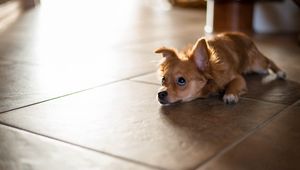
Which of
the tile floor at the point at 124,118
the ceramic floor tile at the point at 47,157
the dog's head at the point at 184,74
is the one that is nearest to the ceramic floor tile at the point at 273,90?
the tile floor at the point at 124,118

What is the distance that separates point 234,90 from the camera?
1.58m

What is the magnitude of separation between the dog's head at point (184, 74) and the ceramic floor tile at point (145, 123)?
4cm

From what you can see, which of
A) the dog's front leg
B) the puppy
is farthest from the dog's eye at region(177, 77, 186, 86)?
the dog's front leg

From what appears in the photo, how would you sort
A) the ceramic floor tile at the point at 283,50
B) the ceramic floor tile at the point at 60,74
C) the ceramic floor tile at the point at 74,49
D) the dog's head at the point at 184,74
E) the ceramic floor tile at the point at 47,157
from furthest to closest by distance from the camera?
the ceramic floor tile at the point at 283,50
the ceramic floor tile at the point at 74,49
the ceramic floor tile at the point at 60,74
the dog's head at the point at 184,74
the ceramic floor tile at the point at 47,157

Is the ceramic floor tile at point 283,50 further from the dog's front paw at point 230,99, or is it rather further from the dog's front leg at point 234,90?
the dog's front paw at point 230,99

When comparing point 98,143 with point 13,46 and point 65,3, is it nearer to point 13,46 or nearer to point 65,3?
point 13,46

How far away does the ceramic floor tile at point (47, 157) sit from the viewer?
101cm

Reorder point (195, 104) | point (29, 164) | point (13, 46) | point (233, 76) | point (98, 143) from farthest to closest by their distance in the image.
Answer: point (13, 46) < point (233, 76) < point (195, 104) < point (98, 143) < point (29, 164)

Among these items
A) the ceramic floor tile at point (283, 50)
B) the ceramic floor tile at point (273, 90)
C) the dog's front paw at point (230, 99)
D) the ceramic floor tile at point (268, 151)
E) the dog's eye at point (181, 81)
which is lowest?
the ceramic floor tile at point (283, 50)

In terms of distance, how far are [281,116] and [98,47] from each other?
1.63 metres

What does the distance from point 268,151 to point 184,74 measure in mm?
497

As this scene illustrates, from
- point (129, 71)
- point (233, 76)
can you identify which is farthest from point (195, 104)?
point (129, 71)

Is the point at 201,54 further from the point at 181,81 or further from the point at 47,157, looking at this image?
the point at 47,157

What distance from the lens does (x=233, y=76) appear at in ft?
5.53
